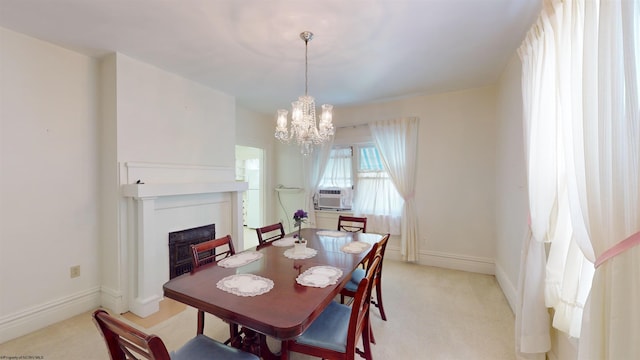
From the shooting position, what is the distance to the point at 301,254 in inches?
77.3

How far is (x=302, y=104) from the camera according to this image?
2.23m

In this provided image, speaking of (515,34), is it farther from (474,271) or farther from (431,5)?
(474,271)

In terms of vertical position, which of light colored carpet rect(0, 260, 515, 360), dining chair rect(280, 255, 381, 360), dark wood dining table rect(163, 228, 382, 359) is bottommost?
light colored carpet rect(0, 260, 515, 360)

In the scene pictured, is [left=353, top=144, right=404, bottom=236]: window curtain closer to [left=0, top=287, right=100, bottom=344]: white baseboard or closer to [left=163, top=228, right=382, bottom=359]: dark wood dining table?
[left=163, top=228, right=382, bottom=359]: dark wood dining table

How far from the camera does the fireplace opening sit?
9.25 feet

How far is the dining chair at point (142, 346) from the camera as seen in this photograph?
33.0 inches

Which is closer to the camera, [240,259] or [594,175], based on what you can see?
[594,175]

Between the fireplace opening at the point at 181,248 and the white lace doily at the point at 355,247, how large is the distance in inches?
73.5

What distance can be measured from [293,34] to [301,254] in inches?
72.7

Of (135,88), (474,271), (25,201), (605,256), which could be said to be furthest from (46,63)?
(474,271)

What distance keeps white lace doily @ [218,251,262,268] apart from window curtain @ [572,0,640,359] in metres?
1.83

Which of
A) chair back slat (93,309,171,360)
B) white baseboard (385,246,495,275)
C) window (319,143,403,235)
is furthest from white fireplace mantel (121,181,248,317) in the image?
white baseboard (385,246,495,275)

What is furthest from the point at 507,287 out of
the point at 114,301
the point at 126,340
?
the point at 114,301

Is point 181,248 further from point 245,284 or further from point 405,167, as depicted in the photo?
point 405,167
